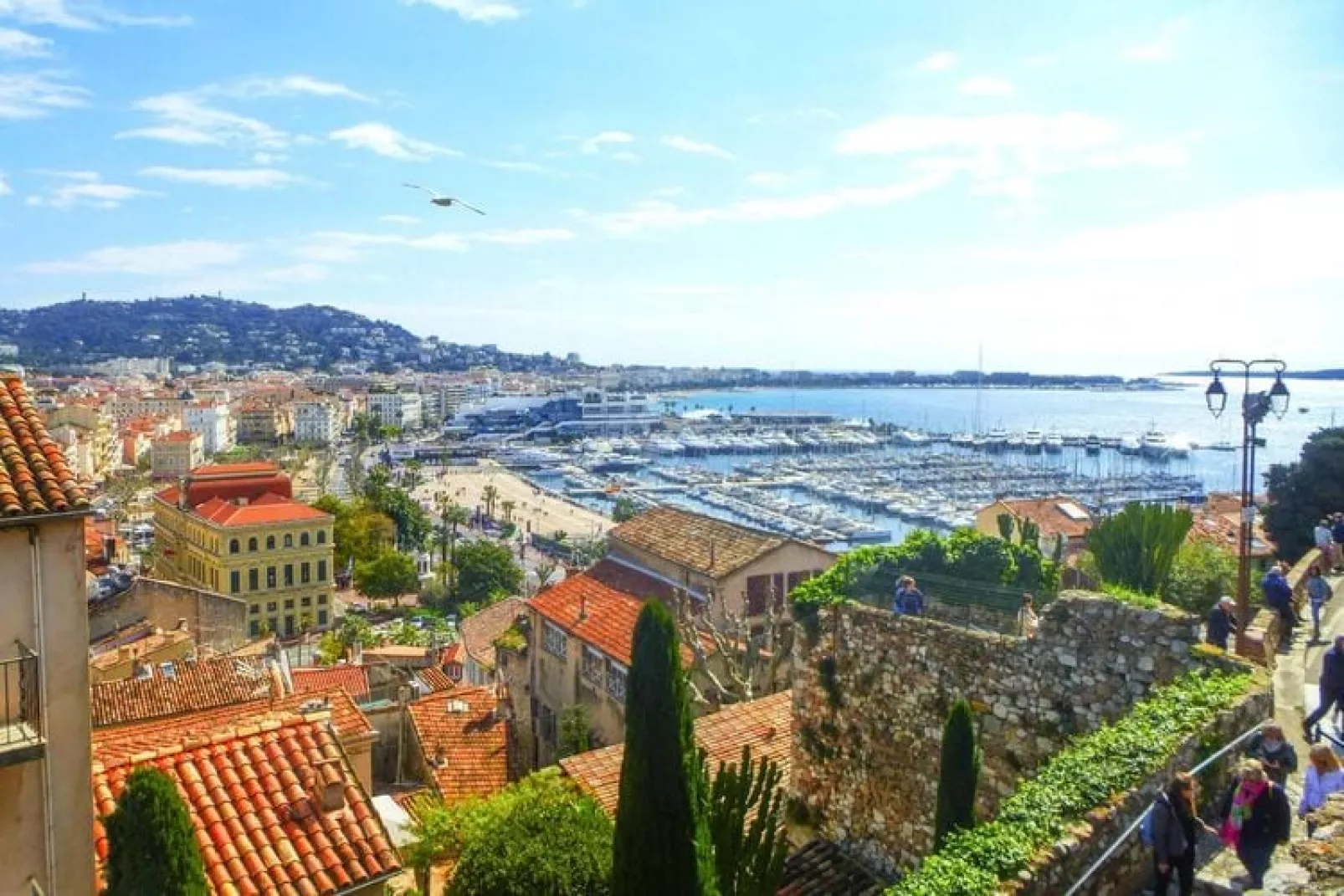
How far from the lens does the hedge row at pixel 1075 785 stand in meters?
6.20

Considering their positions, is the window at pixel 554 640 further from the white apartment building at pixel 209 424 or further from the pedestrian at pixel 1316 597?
the white apartment building at pixel 209 424

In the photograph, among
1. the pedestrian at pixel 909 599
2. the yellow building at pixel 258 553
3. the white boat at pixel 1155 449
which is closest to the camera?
the pedestrian at pixel 909 599

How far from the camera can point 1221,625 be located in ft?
36.2

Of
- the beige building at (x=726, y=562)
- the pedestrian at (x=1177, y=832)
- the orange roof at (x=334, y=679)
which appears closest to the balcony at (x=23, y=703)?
the pedestrian at (x=1177, y=832)

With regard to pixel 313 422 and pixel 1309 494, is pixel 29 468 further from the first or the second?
pixel 313 422

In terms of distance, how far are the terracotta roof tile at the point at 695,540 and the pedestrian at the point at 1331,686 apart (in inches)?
556

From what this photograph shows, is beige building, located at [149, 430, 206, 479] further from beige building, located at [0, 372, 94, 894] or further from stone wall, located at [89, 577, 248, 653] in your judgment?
beige building, located at [0, 372, 94, 894]

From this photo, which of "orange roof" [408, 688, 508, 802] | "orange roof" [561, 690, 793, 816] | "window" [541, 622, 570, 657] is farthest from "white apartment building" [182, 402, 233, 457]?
"orange roof" [561, 690, 793, 816]

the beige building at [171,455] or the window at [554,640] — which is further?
the beige building at [171,455]

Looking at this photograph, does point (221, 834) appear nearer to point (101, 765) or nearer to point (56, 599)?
point (101, 765)

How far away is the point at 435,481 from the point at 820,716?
416 feet

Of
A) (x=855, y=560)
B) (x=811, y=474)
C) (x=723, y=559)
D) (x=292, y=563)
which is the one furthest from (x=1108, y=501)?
(x=855, y=560)

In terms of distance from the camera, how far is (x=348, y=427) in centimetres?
18812

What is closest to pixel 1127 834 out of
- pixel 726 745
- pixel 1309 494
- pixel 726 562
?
pixel 726 745
